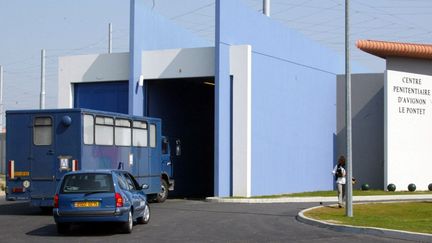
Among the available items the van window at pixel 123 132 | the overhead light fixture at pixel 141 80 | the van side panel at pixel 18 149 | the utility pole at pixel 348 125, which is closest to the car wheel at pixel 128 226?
the van side panel at pixel 18 149

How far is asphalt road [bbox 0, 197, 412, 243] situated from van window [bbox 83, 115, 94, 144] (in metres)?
2.70

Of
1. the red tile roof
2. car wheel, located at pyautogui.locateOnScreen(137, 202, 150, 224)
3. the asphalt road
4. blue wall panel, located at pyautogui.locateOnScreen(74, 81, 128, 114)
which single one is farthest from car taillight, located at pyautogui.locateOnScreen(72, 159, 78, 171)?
the red tile roof

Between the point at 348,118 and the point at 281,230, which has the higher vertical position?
the point at 348,118

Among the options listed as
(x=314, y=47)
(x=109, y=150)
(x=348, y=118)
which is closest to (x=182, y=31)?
(x=314, y=47)

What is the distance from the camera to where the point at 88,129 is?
2158 cm

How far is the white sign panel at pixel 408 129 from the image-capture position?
1409 inches

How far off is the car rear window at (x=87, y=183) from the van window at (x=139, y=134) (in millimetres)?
8519

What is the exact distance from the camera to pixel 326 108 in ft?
125

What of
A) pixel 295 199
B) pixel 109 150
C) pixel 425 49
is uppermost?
pixel 425 49

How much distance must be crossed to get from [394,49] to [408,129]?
425cm

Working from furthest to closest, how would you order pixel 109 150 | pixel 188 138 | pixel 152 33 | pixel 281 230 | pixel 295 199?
pixel 188 138
pixel 152 33
pixel 295 199
pixel 109 150
pixel 281 230

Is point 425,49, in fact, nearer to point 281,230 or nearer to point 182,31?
point 182,31

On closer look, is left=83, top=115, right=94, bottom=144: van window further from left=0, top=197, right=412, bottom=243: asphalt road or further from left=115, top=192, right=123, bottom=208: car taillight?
left=115, top=192, right=123, bottom=208: car taillight

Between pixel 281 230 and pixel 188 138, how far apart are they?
60.1 feet
